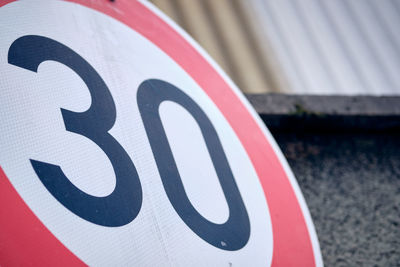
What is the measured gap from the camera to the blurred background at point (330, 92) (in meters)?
0.97

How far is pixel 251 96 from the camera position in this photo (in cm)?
112

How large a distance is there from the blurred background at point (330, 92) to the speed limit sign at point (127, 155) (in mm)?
265

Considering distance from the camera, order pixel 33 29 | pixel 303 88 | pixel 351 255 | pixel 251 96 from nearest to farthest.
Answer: pixel 33 29, pixel 351 255, pixel 251 96, pixel 303 88

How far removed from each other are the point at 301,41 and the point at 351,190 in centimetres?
92

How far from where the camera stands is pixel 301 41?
1.69 metres

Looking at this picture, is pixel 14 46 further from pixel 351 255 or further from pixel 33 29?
pixel 351 255

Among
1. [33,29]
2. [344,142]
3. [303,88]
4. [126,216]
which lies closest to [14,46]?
[33,29]

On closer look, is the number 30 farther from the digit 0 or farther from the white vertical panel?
the white vertical panel

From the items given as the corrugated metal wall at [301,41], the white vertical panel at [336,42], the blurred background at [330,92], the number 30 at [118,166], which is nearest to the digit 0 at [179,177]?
the number 30 at [118,166]

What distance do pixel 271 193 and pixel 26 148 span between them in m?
0.51

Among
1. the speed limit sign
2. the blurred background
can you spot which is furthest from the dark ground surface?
the speed limit sign

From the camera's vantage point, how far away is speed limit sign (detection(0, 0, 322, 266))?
18.8 inches

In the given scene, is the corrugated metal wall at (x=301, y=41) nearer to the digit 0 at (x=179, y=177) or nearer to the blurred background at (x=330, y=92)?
the blurred background at (x=330, y=92)

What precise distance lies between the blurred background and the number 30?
0.39m
